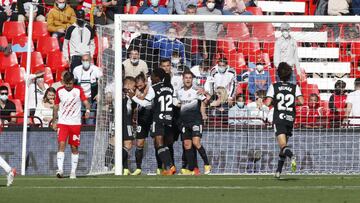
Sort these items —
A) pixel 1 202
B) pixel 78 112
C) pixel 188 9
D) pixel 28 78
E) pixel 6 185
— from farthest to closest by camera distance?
1. pixel 188 9
2. pixel 28 78
3. pixel 78 112
4. pixel 6 185
5. pixel 1 202

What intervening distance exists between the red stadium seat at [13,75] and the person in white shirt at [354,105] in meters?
7.34

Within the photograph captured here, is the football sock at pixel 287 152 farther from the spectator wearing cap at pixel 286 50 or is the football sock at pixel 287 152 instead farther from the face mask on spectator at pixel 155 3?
the face mask on spectator at pixel 155 3

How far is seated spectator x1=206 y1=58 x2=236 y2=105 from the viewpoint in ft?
76.4

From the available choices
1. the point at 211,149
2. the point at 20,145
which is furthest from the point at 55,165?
the point at 211,149

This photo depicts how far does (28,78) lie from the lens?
2295 cm

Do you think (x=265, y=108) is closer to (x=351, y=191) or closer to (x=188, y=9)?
(x=188, y=9)

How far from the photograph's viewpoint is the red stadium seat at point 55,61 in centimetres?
2591

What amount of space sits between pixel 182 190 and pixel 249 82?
8494 millimetres

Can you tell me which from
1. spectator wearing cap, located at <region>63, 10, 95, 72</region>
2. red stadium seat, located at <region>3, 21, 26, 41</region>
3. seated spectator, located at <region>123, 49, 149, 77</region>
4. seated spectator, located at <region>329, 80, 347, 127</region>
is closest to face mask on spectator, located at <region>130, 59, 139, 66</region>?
seated spectator, located at <region>123, 49, 149, 77</region>

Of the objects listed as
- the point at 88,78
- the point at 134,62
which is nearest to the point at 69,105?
the point at 134,62

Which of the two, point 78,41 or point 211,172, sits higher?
point 78,41

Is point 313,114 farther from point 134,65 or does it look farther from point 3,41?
point 3,41

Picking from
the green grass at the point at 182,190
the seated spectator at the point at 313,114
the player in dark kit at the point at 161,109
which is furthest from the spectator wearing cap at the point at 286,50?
the green grass at the point at 182,190

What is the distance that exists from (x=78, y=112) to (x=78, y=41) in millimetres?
5822
